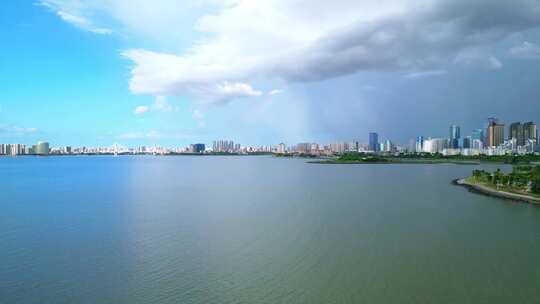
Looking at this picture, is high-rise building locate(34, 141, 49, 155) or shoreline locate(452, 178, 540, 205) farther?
high-rise building locate(34, 141, 49, 155)

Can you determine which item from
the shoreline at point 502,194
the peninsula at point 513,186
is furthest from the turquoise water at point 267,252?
the peninsula at point 513,186

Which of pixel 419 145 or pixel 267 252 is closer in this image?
pixel 267 252

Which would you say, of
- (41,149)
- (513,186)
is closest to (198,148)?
(41,149)

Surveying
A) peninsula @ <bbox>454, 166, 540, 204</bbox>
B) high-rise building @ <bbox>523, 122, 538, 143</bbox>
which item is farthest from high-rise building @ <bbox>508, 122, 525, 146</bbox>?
peninsula @ <bbox>454, 166, 540, 204</bbox>

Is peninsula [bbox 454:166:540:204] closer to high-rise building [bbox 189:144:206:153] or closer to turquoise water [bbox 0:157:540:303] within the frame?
turquoise water [bbox 0:157:540:303]

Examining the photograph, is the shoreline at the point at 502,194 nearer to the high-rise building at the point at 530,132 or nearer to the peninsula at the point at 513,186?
the peninsula at the point at 513,186

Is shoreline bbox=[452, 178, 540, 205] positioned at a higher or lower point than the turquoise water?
higher

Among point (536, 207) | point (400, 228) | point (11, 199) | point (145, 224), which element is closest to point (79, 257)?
point (145, 224)

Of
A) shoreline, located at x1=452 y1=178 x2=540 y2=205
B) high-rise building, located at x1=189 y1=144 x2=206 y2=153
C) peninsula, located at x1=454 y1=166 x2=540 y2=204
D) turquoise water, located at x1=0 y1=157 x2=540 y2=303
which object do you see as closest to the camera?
turquoise water, located at x1=0 y1=157 x2=540 y2=303

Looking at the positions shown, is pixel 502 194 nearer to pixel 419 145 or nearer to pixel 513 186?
pixel 513 186

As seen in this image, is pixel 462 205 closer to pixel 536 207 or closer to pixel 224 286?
pixel 536 207
